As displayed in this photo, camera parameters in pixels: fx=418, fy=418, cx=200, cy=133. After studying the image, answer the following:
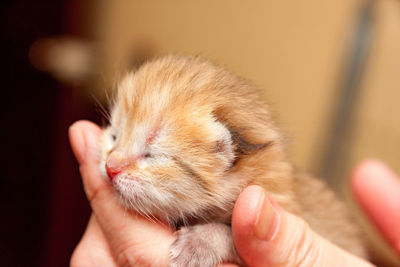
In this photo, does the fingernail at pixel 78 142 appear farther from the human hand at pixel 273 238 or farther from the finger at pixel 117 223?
the human hand at pixel 273 238

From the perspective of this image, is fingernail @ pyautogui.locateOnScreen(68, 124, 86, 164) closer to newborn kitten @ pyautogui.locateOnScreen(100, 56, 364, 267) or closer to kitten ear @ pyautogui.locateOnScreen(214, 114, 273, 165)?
newborn kitten @ pyautogui.locateOnScreen(100, 56, 364, 267)

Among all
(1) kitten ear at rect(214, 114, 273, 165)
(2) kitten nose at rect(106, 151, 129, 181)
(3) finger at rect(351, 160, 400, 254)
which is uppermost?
(1) kitten ear at rect(214, 114, 273, 165)

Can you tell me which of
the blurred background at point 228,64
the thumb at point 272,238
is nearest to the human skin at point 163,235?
the thumb at point 272,238

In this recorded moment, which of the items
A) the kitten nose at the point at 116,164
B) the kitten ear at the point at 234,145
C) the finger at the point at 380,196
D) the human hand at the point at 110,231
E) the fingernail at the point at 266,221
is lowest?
the finger at the point at 380,196

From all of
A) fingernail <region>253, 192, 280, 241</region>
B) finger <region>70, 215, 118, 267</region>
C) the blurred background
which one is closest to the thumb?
fingernail <region>253, 192, 280, 241</region>

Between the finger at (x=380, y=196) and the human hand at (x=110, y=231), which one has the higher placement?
the human hand at (x=110, y=231)

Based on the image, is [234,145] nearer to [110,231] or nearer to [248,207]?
[248,207]

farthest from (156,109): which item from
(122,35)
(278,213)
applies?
(122,35)
